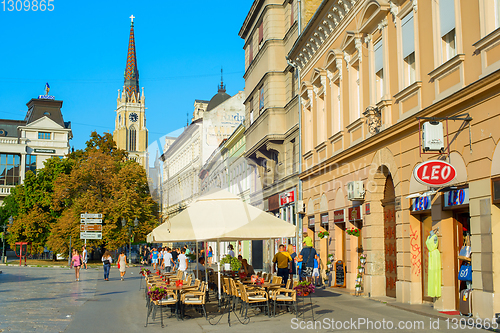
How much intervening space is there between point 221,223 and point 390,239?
6.12 m

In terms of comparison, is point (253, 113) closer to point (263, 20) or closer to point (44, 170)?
point (263, 20)

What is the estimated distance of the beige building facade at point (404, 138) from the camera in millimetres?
10547

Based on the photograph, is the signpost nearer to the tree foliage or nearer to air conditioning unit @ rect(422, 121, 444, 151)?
the tree foliage

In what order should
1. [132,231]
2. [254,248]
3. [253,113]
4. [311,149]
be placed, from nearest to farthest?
[311,149]
[253,113]
[254,248]
[132,231]

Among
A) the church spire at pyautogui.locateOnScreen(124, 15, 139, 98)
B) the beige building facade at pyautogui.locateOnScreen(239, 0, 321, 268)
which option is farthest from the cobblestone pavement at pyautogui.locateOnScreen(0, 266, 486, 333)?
the church spire at pyautogui.locateOnScreen(124, 15, 139, 98)

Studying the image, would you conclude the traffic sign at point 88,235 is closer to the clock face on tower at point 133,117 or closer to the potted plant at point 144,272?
the potted plant at point 144,272

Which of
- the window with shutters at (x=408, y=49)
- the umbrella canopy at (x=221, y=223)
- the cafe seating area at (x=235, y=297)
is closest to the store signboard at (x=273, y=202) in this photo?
the cafe seating area at (x=235, y=297)

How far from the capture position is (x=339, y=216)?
64.7 ft

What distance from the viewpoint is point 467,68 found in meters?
A: 11.1

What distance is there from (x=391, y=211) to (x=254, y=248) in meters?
23.1

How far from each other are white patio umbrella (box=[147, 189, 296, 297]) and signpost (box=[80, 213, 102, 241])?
27019 millimetres

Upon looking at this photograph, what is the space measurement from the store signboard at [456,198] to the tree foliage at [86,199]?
35915 mm

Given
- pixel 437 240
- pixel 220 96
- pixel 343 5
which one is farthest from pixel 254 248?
pixel 220 96

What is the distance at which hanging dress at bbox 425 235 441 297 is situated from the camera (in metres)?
12.1
